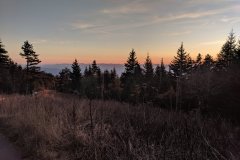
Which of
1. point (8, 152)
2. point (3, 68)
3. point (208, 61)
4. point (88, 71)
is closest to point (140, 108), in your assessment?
point (8, 152)

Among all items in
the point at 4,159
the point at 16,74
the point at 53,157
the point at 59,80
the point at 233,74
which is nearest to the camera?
the point at 53,157

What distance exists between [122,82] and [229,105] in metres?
45.9

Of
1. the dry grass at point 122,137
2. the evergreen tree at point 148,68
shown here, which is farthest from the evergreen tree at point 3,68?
the dry grass at point 122,137

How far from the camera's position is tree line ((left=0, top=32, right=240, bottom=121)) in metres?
36.6

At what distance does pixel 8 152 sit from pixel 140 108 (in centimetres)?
420

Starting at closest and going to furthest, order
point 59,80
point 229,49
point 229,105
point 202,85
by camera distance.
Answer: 1. point 229,105
2. point 202,85
3. point 229,49
4. point 59,80

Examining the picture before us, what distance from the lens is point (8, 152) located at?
6641 mm

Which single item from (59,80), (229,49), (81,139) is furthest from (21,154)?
(59,80)

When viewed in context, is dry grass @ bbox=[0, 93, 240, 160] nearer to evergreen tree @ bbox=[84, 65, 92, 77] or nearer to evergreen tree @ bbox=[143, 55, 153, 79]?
evergreen tree @ bbox=[143, 55, 153, 79]

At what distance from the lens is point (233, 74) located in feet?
125

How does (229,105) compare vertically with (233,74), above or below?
below

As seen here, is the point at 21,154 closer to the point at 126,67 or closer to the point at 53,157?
the point at 53,157

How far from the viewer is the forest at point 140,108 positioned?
3.93 meters

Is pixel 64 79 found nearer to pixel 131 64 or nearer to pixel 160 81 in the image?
pixel 131 64
